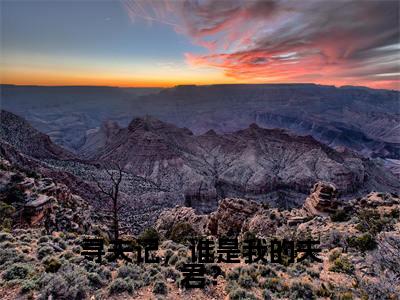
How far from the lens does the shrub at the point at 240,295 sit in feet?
31.0

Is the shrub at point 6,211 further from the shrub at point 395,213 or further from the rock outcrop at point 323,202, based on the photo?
the shrub at point 395,213

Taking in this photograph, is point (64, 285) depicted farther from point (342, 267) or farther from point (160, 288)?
point (342, 267)

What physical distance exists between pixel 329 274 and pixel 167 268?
7224 mm

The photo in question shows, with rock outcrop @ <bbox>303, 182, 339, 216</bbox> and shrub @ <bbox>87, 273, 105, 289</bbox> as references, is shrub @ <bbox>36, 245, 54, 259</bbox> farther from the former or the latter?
rock outcrop @ <bbox>303, 182, 339, 216</bbox>

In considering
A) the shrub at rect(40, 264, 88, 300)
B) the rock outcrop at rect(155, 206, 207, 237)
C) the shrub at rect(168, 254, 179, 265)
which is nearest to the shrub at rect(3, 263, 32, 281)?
the shrub at rect(40, 264, 88, 300)

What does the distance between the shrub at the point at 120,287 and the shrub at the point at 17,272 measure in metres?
3.02

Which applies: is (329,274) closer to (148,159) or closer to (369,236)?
(369,236)

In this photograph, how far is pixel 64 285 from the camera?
8.68 metres

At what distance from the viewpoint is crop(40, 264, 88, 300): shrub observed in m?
8.42

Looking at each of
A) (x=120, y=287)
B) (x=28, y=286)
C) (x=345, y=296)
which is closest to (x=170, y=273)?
(x=120, y=287)

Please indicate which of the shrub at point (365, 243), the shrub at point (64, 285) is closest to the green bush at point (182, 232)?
the shrub at point (365, 243)

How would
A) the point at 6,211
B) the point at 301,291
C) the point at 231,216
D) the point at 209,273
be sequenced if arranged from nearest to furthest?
1. the point at 301,291
2. the point at 209,273
3. the point at 6,211
4. the point at 231,216

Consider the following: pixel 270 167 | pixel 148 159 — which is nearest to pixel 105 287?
pixel 148 159

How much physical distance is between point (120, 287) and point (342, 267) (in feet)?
32.6
